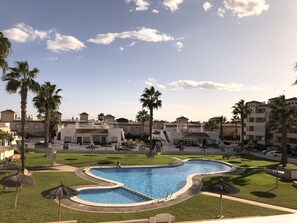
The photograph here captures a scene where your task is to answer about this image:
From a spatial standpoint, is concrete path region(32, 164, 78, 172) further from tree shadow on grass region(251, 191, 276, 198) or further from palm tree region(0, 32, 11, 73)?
tree shadow on grass region(251, 191, 276, 198)

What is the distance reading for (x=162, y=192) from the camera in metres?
24.6

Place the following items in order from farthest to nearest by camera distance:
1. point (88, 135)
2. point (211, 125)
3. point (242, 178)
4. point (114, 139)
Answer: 1. point (211, 125)
2. point (114, 139)
3. point (88, 135)
4. point (242, 178)

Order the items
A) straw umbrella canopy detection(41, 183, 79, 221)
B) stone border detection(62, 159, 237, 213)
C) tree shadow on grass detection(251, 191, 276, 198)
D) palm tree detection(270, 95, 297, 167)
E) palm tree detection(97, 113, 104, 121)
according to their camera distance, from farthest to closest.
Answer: palm tree detection(97, 113, 104, 121) → palm tree detection(270, 95, 297, 167) → tree shadow on grass detection(251, 191, 276, 198) → stone border detection(62, 159, 237, 213) → straw umbrella canopy detection(41, 183, 79, 221)

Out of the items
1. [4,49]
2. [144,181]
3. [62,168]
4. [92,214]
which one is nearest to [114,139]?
[62,168]

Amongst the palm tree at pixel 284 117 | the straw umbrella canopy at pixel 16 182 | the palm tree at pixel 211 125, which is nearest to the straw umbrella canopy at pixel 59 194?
the straw umbrella canopy at pixel 16 182

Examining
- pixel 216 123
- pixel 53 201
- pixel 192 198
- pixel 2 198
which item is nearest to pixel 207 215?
pixel 192 198

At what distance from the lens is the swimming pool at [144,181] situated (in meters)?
21.9

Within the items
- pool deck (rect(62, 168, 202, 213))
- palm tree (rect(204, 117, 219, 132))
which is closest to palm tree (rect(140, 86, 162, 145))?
pool deck (rect(62, 168, 202, 213))

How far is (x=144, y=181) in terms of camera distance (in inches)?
1145

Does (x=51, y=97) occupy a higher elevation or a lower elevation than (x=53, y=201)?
higher

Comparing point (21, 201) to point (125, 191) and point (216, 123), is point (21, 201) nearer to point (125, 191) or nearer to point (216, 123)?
point (125, 191)

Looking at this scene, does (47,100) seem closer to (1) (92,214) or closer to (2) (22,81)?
(2) (22,81)

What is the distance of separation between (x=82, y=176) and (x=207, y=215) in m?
14.5

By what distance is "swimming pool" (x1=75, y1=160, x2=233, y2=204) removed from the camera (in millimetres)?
21922
